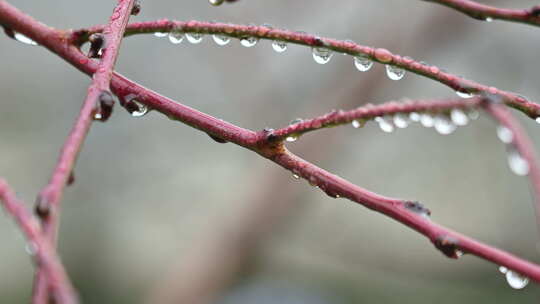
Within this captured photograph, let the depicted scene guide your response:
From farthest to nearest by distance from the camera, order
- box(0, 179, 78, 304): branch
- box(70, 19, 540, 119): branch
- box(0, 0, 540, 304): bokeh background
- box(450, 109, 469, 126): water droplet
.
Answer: box(0, 0, 540, 304): bokeh background < box(70, 19, 540, 119): branch < box(450, 109, 469, 126): water droplet < box(0, 179, 78, 304): branch

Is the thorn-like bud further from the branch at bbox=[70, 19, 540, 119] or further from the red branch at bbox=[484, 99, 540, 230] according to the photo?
the red branch at bbox=[484, 99, 540, 230]

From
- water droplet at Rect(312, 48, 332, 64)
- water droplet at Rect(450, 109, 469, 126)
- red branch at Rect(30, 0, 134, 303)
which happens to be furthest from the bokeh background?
water droplet at Rect(450, 109, 469, 126)

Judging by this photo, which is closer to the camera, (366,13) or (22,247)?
(366,13)

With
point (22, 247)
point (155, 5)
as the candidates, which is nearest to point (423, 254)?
point (155, 5)

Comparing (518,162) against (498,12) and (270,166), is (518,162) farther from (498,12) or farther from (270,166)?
(270,166)

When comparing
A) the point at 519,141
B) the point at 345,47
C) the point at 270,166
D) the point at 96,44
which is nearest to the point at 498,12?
the point at 345,47

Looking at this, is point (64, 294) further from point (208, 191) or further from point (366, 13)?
point (208, 191)
